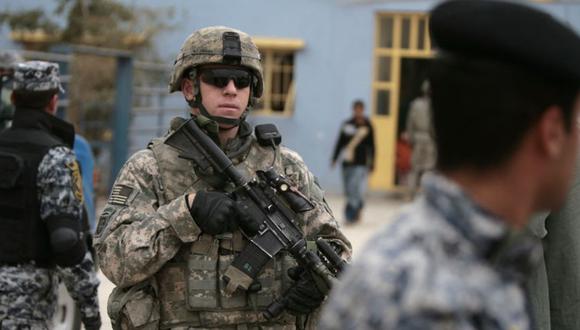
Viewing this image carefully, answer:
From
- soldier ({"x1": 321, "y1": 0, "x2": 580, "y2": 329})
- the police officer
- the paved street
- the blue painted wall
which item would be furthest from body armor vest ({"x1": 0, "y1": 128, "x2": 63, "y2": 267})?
the blue painted wall

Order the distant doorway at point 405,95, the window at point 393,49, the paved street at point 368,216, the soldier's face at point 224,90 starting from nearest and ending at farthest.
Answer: the soldier's face at point 224,90, the paved street at point 368,216, the window at point 393,49, the distant doorway at point 405,95

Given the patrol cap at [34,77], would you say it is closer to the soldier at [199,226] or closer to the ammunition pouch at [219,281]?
the soldier at [199,226]

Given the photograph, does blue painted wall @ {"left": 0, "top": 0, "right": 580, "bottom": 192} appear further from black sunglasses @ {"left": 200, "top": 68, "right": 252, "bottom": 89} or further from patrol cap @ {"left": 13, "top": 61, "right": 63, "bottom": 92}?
black sunglasses @ {"left": 200, "top": 68, "right": 252, "bottom": 89}

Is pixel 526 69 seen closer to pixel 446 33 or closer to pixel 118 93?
pixel 446 33

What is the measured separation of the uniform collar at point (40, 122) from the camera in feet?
17.0

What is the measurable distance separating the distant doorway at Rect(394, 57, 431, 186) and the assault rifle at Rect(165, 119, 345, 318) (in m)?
15.5

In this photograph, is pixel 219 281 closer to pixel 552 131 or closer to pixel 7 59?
pixel 552 131

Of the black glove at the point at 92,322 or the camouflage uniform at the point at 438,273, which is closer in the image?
the camouflage uniform at the point at 438,273

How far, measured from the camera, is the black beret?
6.06 feet

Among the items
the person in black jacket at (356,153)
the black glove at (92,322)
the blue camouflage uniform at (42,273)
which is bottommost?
the person in black jacket at (356,153)

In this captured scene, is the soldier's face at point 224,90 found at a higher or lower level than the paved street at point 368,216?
higher

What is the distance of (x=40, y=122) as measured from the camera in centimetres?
519

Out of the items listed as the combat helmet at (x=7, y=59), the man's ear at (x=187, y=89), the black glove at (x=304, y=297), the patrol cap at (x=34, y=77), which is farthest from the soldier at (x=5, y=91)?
the black glove at (x=304, y=297)

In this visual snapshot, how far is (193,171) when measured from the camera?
3.98m
